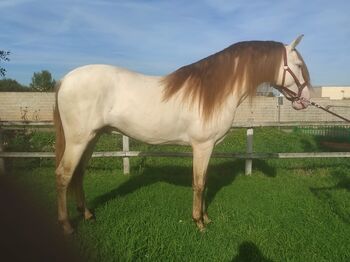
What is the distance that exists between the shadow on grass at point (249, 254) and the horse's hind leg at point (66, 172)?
183 centimetres

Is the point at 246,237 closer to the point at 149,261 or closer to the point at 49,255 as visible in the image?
the point at 149,261

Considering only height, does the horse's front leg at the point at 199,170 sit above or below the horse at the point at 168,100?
below

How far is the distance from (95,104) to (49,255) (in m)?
1.70

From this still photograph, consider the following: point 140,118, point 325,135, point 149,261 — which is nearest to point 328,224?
point 149,261

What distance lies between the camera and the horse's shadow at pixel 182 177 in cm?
528

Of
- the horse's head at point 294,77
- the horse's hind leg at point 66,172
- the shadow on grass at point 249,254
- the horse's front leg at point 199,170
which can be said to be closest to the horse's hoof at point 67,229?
the horse's hind leg at point 66,172

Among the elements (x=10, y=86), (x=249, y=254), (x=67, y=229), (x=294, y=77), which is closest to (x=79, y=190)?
(x=67, y=229)

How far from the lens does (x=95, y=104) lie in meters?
3.80

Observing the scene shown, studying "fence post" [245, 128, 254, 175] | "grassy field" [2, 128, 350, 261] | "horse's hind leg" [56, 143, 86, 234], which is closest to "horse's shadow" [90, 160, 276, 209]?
"grassy field" [2, 128, 350, 261]

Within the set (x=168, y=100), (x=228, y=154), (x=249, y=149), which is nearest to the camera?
(x=168, y=100)

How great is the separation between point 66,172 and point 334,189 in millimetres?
4197

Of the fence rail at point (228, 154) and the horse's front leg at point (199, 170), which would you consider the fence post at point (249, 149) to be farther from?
the horse's front leg at point (199, 170)

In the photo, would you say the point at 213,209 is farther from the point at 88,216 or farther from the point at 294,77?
the point at 294,77

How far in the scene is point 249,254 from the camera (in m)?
3.36
